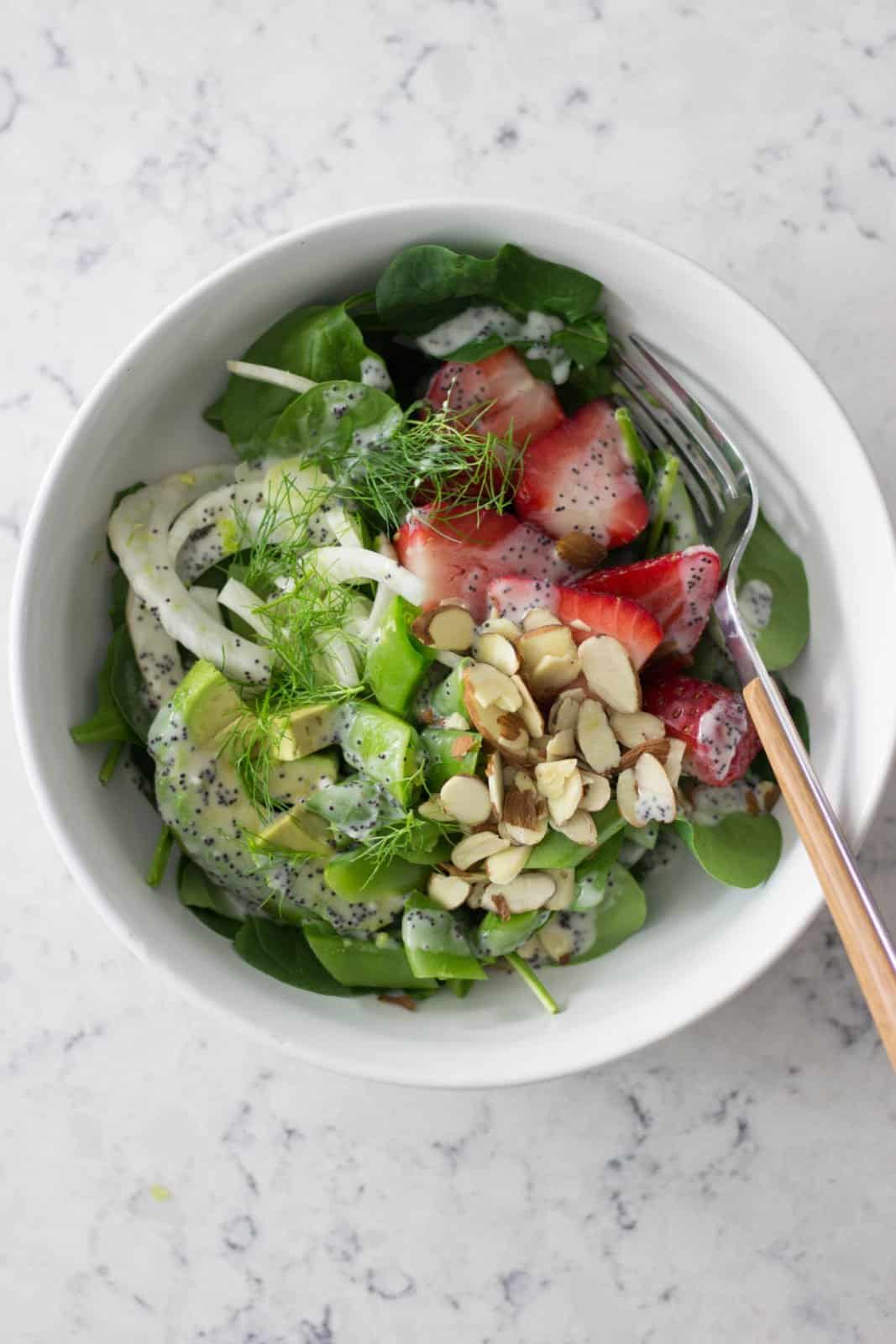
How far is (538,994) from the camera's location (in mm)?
1460

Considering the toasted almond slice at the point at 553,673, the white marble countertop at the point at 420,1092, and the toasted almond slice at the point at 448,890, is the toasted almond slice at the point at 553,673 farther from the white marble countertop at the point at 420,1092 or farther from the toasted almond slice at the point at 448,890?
the white marble countertop at the point at 420,1092

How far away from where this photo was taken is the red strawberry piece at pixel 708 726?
142 centimetres

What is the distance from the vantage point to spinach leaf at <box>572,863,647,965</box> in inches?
58.3

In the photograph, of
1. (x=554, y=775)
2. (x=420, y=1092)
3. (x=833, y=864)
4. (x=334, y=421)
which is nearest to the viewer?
(x=833, y=864)

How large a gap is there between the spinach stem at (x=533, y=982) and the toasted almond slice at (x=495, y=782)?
0.22m

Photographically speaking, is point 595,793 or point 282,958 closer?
point 595,793

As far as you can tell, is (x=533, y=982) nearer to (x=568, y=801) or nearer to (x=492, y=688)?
(x=568, y=801)

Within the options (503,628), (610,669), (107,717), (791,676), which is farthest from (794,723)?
(107,717)

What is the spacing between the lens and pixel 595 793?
1.38 metres

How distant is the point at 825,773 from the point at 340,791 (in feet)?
1.91

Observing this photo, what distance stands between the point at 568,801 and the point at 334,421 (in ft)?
1.81

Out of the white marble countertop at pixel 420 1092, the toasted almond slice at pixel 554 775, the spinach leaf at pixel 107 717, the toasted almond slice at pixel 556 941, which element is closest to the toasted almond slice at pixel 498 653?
the toasted almond slice at pixel 554 775

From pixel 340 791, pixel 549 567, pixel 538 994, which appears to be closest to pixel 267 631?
pixel 340 791

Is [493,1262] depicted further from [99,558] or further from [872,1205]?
[99,558]
